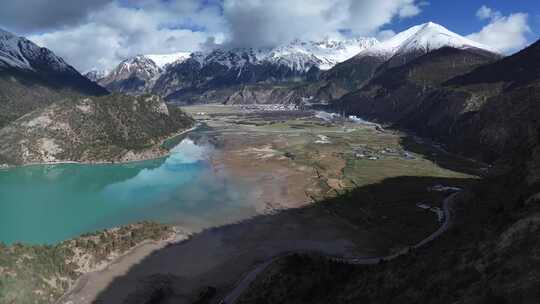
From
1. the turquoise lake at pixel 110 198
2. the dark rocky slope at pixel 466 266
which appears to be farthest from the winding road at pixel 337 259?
the turquoise lake at pixel 110 198

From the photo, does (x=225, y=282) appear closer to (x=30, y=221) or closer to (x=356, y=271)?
(x=356, y=271)

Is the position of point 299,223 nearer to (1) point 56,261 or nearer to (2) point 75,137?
(1) point 56,261

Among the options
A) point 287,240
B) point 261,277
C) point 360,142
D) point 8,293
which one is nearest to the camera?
point 8,293

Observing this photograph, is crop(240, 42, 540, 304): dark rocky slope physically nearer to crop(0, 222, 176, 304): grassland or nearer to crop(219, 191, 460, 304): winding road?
crop(219, 191, 460, 304): winding road

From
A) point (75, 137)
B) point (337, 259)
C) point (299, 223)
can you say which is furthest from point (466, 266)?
point (75, 137)

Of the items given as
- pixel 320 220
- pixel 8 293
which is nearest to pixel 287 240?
pixel 320 220

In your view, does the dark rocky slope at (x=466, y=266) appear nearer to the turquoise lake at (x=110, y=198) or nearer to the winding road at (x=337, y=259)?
the winding road at (x=337, y=259)
